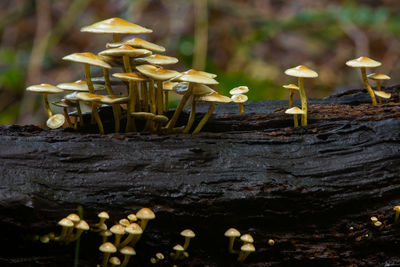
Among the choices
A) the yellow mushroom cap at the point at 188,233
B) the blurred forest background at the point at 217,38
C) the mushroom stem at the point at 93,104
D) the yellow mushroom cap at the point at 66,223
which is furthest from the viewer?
the blurred forest background at the point at 217,38

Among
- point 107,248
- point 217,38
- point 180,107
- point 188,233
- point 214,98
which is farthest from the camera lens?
point 217,38

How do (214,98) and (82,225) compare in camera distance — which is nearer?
(82,225)

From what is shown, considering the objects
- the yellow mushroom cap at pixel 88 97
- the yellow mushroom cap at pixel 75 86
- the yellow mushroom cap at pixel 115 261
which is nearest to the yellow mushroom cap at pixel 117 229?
the yellow mushroom cap at pixel 115 261

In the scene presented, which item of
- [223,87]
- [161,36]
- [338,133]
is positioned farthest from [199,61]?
[338,133]

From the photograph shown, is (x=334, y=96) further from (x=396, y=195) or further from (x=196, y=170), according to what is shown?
(x=196, y=170)

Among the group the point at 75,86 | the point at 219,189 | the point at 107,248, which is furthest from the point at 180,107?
the point at 107,248

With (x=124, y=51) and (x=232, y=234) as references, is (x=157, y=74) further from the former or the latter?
(x=232, y=234)

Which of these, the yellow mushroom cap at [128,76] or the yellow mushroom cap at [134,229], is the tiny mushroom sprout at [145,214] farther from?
the yellow mushroom cap at [128,76]
